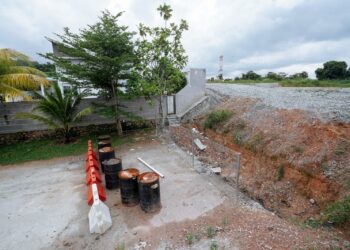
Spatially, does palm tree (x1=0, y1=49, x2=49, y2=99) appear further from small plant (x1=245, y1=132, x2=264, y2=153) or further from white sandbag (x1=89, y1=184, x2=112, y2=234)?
small plant (x1=245, y1=132, x2=264, y2=153)

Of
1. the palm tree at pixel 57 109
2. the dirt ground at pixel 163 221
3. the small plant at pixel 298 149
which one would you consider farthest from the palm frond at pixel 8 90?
the small plant at pixel 298 149

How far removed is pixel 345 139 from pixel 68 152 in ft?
30.1

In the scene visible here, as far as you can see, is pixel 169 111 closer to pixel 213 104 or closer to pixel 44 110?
pixel 213 104

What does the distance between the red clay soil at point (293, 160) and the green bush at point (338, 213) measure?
0.89 feet

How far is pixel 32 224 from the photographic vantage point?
3.67 meters

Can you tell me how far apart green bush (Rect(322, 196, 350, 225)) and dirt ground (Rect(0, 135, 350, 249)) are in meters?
0.53

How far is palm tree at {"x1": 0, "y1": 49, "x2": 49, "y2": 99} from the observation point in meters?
7.39

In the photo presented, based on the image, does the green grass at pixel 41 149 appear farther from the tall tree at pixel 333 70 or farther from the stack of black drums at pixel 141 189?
the tall tree at pixel 333 70

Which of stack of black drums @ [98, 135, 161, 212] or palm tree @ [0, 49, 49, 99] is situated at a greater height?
palm tree @ [0, 49, 49, 99]

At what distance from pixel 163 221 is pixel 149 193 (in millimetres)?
560

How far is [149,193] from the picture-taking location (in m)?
3.71

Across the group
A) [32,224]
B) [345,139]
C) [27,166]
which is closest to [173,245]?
[32,224]

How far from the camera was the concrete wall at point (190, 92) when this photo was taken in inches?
442

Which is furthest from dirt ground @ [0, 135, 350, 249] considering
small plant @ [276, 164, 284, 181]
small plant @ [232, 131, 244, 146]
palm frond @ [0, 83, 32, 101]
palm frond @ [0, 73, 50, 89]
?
palm frond @ [0, 73, 50, 89]
